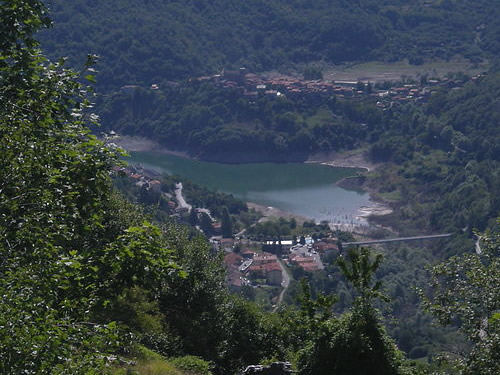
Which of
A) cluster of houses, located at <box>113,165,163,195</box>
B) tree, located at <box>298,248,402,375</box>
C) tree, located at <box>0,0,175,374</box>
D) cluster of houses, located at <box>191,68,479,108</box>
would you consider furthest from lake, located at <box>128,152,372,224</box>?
tree, located at <box>0,0,175,374</box>

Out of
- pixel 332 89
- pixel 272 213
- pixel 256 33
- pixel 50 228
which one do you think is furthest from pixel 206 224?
pixel 256 33

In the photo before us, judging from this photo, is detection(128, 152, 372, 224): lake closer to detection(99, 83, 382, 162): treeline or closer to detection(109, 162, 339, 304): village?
detection(99, 83, 382, 162): treeline

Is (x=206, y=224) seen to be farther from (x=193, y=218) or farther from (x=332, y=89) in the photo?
(x=332, y=89)

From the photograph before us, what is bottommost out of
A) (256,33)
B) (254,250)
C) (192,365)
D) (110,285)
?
(254,250)

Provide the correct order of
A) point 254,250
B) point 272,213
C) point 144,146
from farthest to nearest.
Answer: point 144,146 → point 272,213 → point 254,250

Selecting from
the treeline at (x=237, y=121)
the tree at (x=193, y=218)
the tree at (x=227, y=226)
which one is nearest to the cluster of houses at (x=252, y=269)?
the tree at (x=227, y=226)

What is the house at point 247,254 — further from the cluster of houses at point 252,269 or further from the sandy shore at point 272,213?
the sandy shore at point 272,213

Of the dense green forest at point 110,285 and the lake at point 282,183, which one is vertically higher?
the dense green forest at point 110,285
